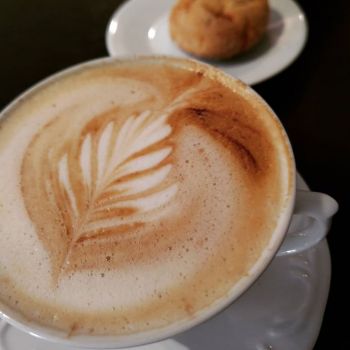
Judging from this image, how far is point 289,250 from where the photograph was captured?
824 millimetres

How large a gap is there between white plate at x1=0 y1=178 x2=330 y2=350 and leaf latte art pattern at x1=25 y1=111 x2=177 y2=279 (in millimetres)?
269

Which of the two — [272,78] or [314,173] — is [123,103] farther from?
[272,78]

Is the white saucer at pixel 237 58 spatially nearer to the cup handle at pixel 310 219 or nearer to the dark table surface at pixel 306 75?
the dark table surface at pixel 306 75

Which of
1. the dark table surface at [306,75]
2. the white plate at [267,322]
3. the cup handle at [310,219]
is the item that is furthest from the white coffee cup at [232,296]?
the dark table surface at [306,75]

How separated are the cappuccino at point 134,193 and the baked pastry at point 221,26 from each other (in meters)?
0.57

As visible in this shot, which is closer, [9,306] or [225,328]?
[9,306]

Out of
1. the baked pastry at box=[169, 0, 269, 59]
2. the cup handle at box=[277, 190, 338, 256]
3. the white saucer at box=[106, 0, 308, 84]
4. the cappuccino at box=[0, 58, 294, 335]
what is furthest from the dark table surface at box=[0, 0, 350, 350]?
the cappuccino at box=[0, 58, 294, 335]

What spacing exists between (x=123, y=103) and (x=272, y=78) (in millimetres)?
747

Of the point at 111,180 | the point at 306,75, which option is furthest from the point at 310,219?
the point at 306,75

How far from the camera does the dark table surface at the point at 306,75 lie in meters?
1.14

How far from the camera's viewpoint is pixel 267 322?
3.00 feet

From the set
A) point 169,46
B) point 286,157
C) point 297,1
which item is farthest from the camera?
point 297,1

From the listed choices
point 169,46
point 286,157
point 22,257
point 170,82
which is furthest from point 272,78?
point 22,257

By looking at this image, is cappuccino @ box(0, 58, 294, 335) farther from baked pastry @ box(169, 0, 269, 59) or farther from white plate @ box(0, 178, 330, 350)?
baked pastry @ box(169, 0, 269, 59)
